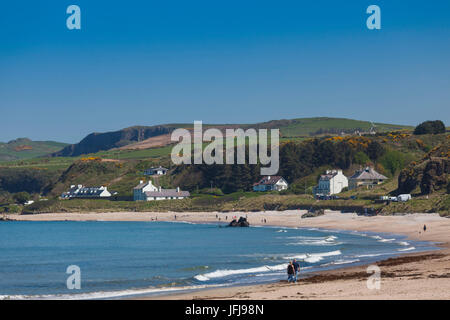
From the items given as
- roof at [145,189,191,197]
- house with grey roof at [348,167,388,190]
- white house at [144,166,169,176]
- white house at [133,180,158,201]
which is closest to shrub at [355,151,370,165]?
house with grey roof at [348,167,388,190]

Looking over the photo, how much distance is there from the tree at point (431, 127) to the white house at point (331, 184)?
46588 millimetres

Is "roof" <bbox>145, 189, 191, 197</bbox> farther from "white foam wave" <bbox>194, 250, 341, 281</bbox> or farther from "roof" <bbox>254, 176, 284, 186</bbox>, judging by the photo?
"white foam wave" <bbox>194, 250, 341, 281</bbox>

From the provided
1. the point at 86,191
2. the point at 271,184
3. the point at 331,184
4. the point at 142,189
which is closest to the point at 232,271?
the point at 331,184

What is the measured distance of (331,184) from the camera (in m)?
120

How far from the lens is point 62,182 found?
17988cm

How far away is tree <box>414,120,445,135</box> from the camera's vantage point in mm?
159000

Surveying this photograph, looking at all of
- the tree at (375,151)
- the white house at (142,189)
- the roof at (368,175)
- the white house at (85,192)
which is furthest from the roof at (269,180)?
the white house at (85,192)

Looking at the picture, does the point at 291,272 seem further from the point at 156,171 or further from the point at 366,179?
the point at 156,171

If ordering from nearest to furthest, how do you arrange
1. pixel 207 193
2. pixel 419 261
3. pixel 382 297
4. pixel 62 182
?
pixel 382 297
pixel 419 261
pixel 207 193
pixel 62 182

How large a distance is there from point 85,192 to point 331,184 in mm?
71571

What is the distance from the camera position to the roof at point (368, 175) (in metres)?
122
